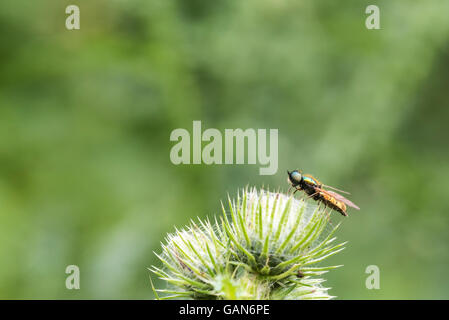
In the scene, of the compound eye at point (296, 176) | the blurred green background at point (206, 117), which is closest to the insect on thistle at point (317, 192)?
the compound eye at point (296, 176)

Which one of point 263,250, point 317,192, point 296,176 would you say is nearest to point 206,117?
point 296,176

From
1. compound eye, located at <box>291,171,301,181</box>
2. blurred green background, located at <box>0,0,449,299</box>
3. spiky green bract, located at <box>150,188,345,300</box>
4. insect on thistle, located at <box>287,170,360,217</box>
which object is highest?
blurred green background, located at <box>0,0,449,299</box>

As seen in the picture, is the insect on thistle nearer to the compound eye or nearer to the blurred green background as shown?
the compound eye

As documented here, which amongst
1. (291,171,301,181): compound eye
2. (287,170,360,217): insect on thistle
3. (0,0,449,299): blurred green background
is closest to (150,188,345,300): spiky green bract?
(287,170,360,217): insect on thistle

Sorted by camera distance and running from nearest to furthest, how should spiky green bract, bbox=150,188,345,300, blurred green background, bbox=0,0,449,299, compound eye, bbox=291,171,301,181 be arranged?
spiky green bract, bbox=150,188,345,300 < compound eye, bbox=291,171,301,181 < blurred green background, bbox=0,0,449,299

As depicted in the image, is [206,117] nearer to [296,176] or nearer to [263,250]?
[296,176]

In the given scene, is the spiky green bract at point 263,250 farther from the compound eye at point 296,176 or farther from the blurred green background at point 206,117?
the blurred green background at point 206,117
